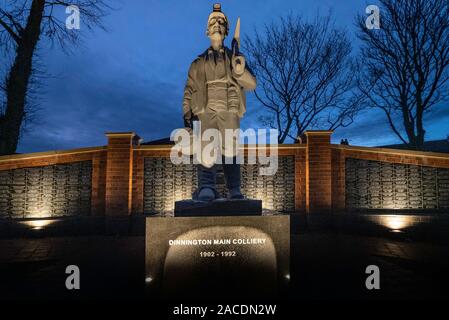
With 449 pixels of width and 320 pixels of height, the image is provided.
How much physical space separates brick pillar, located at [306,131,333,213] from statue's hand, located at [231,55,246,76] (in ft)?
14.7

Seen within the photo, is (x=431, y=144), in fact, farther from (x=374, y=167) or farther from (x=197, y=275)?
(x=197, y=275)

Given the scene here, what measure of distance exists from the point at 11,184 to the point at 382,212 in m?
8.75

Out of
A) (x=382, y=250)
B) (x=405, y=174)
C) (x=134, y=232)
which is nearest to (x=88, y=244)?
(x=134, y=232)

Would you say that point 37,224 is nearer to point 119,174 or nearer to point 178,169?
point 119,174

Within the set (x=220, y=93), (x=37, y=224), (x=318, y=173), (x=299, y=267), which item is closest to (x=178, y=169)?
(x=318, y=173)

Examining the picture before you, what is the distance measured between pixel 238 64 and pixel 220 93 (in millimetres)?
421

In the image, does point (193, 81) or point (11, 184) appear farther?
point (11, 184)

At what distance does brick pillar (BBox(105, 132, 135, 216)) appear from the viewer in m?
8.77

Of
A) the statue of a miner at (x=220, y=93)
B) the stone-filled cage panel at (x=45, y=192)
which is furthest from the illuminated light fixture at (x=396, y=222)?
the stone-filled cage panel at (x=45, y=192)

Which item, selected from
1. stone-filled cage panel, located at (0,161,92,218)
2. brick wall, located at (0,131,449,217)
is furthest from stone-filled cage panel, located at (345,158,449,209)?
stone-filled cage panel, located at (0,161,92,218)

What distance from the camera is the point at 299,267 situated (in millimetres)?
5430

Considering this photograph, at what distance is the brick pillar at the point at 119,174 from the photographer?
8.77 m

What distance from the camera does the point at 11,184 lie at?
886 centimetres

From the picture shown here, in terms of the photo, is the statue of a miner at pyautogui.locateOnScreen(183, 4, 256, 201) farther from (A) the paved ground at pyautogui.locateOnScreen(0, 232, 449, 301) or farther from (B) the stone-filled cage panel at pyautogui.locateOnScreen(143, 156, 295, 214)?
(B) the stone-filled cage panel at pyautogui.locateOnScreen(143, 156, 295, 214)
